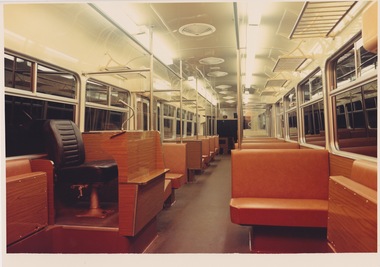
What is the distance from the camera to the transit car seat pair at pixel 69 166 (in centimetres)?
272

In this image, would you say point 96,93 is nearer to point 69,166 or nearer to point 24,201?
point 69,166

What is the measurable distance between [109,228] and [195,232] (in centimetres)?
108

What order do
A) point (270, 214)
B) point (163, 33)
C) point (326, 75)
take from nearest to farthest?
point (270, 214), point (326, 75), point (163, 33)

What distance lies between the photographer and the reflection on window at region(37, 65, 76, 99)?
9.81ft

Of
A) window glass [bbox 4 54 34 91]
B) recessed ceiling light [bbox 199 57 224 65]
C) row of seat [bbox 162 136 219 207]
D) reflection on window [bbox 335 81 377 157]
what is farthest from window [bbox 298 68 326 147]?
window glass [bbox 4 54 34 91]

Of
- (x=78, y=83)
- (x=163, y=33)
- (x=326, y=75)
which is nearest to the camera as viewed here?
(x=326, y=75)

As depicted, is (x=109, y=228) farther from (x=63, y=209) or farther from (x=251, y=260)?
(x=251, y=260)

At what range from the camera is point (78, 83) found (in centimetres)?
372

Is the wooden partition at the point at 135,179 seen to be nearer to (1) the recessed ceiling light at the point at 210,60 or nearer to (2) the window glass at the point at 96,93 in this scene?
(2) the window glass at the point at 96,93

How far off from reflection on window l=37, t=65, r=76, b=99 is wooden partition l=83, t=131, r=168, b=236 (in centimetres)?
110

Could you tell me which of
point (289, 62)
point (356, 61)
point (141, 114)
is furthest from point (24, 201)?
point (289, 62)

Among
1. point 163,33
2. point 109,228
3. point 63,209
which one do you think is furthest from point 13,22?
point 163,33

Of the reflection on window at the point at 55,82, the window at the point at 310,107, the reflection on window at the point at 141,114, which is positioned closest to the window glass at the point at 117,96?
the reflection on window at the point at 141,114

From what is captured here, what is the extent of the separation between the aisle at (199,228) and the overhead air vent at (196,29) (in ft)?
9.72
